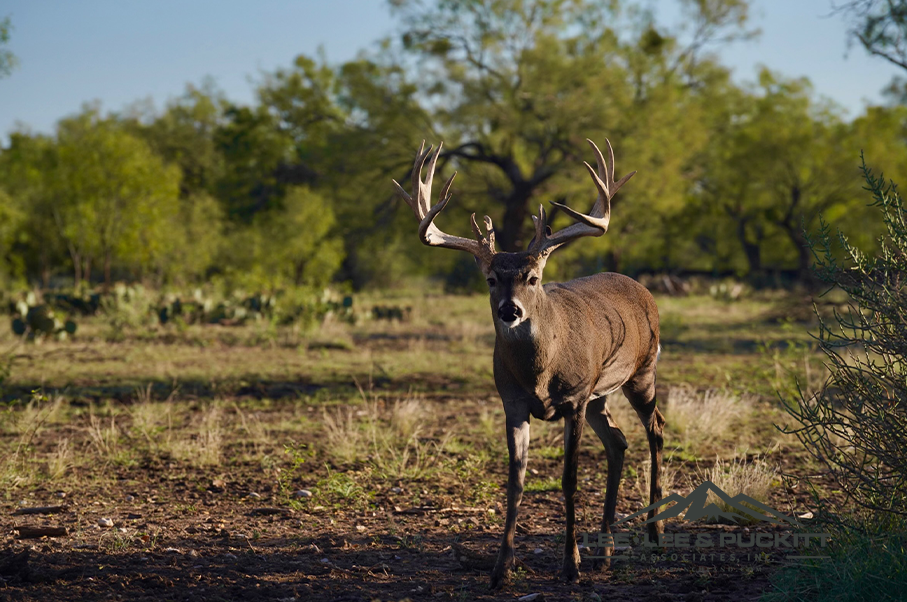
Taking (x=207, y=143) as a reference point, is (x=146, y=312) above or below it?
below

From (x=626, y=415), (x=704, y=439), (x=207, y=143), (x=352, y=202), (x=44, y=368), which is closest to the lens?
(x=704, y=439)

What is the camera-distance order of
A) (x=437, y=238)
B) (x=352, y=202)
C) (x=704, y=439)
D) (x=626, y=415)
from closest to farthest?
(x=437, y=238) → (x=704, y=439) → (x=626, y=415) → (x=352, y=202)

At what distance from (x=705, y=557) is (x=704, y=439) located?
3317 millimetres

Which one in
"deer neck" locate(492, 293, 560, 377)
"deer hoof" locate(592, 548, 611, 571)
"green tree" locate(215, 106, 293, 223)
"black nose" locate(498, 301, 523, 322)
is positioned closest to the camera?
"black nose" locate(498, 301, 523, 322)

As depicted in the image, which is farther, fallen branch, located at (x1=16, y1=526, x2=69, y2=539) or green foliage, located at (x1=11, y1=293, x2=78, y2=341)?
green foliage, located at (x1=11, y1=293, x2=78, y2=341)

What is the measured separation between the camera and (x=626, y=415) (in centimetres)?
951

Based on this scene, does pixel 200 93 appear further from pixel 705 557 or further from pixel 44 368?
pixel 705 557

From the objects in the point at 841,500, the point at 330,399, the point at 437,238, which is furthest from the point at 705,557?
the point at 330,399

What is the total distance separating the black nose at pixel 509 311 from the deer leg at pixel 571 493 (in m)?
0.94

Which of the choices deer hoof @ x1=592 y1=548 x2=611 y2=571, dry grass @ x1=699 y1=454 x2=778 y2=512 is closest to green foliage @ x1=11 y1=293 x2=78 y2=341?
deer hoof @ x1=592 y1=548 x2=611 y2=571

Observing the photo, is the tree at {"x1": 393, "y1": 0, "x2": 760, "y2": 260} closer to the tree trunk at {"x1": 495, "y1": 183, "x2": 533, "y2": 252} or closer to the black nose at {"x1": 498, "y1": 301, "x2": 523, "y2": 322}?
the tree trunk at {"x1": 495, "y1": 183, "x2": 533, "y2": 252}

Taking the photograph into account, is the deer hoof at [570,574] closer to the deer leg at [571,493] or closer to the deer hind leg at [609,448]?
the deer leg at [571,493]

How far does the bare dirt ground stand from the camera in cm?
484

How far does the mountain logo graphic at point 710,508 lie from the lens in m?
5.84
